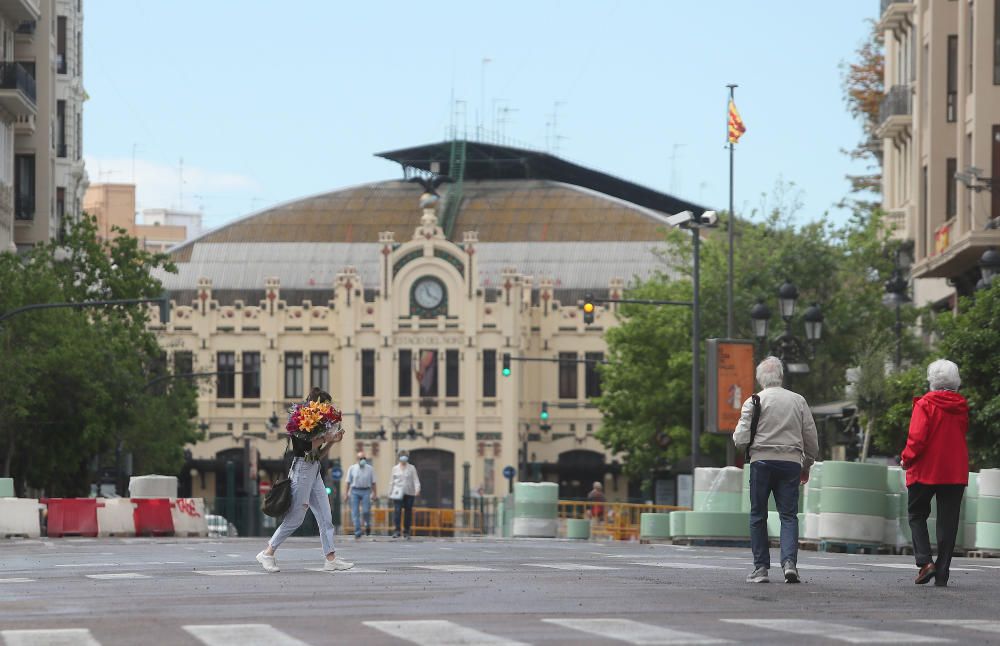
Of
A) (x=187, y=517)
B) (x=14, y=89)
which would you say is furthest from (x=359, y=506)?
(x=14, y=89)

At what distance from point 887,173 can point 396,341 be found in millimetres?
38545

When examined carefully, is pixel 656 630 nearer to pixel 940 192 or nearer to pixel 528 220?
pixel 940 192

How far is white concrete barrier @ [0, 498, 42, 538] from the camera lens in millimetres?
40281

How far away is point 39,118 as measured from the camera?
225 ft

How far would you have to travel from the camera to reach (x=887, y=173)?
68.1 m

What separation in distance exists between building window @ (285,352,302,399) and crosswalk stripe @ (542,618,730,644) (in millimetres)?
92012

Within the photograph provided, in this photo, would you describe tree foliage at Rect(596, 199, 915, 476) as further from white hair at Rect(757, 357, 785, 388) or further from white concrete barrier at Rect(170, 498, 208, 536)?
white hair at Rect(757, 357, 785, 388)

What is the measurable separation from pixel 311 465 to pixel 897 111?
4611 cm

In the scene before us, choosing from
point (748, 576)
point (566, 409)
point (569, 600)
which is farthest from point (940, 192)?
point (566, 409)

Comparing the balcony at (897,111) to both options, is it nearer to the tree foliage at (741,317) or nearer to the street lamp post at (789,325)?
the tree foliage at (741,317)

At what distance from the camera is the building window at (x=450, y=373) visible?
4026 inches

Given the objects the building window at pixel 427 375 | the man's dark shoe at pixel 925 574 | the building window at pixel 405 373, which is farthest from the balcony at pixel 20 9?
the man's dark shoe at pixel 925 574

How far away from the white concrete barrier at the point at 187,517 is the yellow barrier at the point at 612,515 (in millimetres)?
11902

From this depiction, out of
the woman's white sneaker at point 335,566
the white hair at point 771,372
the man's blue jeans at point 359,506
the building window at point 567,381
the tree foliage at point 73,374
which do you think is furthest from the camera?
the building window at point 567,381
